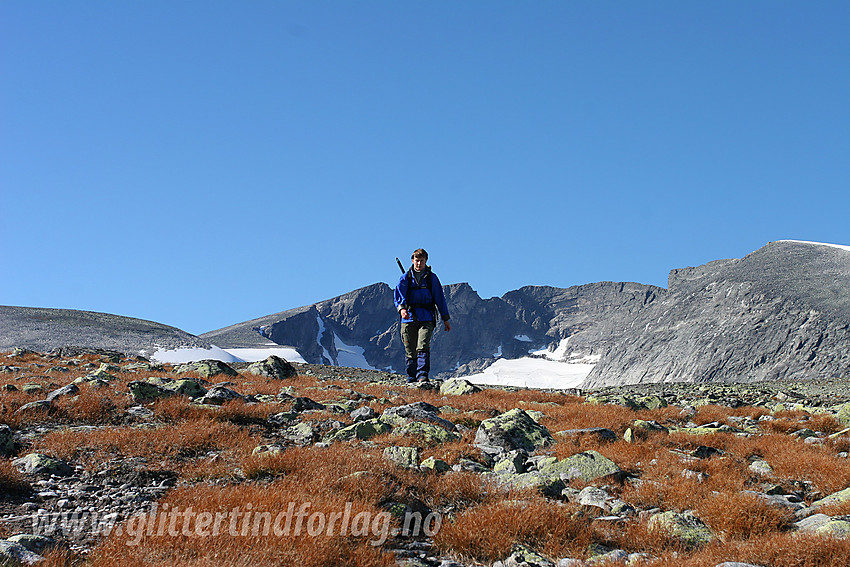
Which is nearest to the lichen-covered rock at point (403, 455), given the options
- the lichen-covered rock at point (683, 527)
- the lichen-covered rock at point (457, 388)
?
the lichen-covered rock at point (683, 527)

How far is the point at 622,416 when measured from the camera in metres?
10.2

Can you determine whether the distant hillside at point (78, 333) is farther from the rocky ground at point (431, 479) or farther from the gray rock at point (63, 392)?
the rocky ground at point (431, 479)

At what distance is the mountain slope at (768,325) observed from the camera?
425ft

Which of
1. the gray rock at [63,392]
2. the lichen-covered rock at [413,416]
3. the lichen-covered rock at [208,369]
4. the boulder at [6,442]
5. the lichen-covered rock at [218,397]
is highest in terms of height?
the lichen-covered rock at [208,369]

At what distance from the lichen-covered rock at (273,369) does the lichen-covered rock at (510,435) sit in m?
9.77

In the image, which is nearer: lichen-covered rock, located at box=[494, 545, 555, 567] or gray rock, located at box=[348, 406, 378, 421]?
lichen-covered rock, located at box=[494, 545, 555, 567]

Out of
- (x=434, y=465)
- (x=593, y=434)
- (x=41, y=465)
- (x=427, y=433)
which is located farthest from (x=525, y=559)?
(x=41, y=465)

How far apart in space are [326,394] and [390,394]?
2.02 m

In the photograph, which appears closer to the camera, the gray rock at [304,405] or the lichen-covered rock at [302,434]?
the lichen-covered rock at [302,434]

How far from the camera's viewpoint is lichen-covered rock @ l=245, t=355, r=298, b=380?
1680cm

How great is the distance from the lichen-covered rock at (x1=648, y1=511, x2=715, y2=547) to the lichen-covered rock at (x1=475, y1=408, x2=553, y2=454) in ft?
8.97

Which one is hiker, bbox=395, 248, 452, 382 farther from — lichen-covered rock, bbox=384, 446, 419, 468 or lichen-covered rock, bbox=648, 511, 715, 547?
lichen-covered rock, bbox=648, 511, 715, 547

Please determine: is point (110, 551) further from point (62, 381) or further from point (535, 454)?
point (62, 381)

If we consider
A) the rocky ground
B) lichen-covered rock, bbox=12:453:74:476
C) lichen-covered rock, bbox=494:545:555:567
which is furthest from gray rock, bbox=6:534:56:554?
lichen-covered rock, bbox=494:545:555:567
